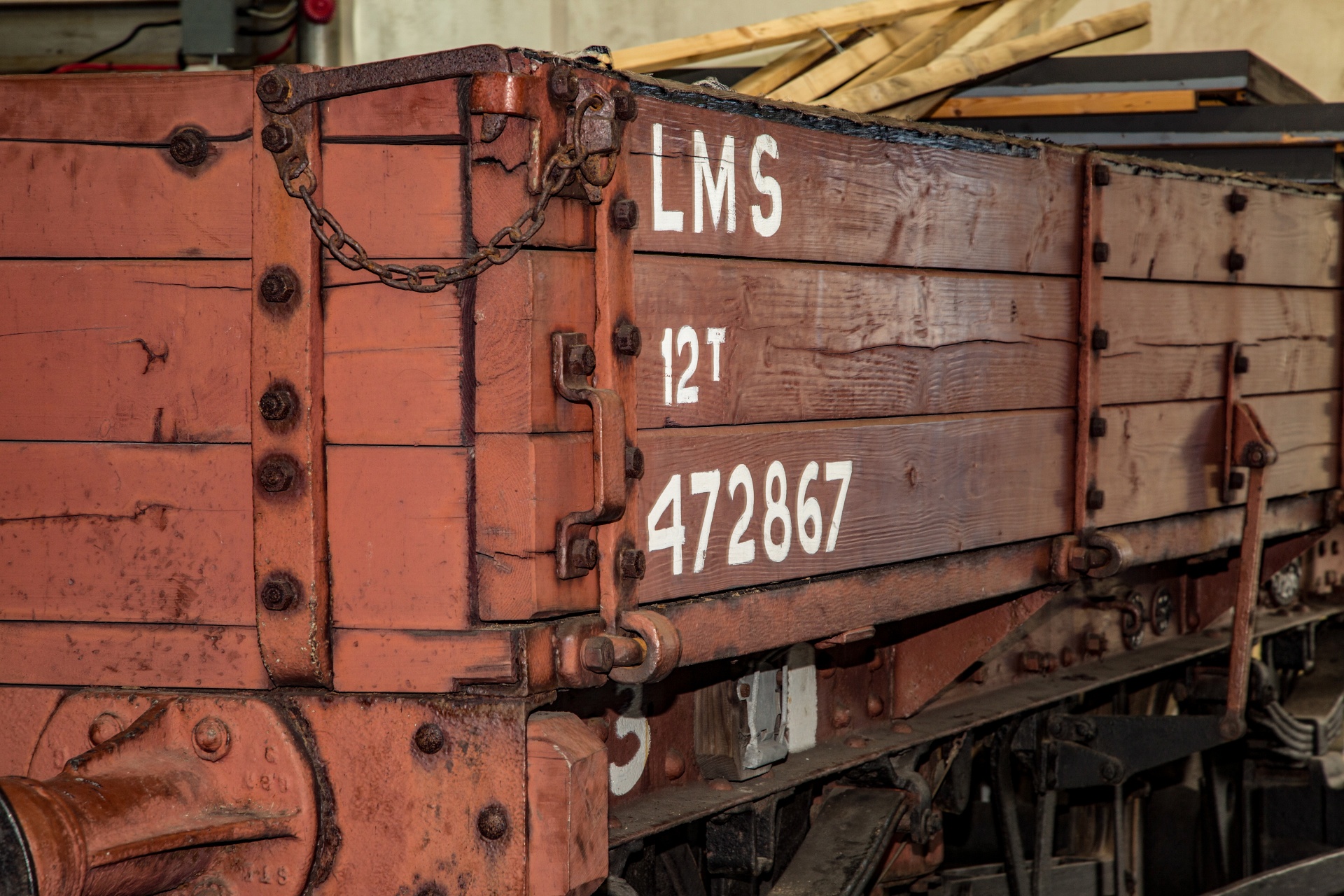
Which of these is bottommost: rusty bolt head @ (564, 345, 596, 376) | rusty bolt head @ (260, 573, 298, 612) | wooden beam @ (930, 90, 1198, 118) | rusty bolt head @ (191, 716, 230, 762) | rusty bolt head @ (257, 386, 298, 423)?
rusty bolt head @ (191, 716, 230, 762)

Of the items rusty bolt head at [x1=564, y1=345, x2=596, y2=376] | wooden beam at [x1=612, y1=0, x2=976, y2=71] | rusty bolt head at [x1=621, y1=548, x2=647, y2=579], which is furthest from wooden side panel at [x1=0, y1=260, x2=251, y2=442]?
wooden beam at [x1=612, y1=0, x2=976, y2=71]

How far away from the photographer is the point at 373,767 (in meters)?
2.77

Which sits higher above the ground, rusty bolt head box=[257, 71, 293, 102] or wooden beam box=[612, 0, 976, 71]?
wooden beam box=[612, 0, 976, 71]

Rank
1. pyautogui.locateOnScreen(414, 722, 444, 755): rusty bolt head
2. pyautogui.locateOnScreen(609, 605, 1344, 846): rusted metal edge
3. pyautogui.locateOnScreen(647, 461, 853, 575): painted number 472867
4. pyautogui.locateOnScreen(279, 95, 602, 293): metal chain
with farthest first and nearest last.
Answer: pyautogui.locateOnScreen(609, 605, 1344, 846): rusted metal edge < pyautogui.locateOnScreen(647, 461, 853, 575): painted number 472867 < pyautogui.locateOnScreen(414, 722, 444, 755): rusty bolt head < pyautogui.locateOnScreen(279, 95, 602, 293): metal chain

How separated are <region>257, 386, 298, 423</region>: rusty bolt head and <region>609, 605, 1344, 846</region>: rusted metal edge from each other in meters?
1.08

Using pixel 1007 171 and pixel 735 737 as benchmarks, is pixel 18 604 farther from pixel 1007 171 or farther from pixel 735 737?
pixel 1007 171

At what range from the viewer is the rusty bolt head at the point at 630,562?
282 centimetres

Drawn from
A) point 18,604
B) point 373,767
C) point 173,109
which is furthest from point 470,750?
point 173,109

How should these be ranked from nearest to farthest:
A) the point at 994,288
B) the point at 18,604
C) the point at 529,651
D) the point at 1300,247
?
1. the point at 529,651
2. the point at 18,604
3. the point at 994,288
4. the point at 1300,247

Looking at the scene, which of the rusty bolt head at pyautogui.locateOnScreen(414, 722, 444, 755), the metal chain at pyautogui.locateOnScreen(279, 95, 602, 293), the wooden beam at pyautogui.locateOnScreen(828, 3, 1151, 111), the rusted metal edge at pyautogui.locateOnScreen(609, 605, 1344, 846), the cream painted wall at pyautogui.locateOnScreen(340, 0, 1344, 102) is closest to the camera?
the metal chain at pyautogui.locateOnScreen(279, 95, 602, 293)

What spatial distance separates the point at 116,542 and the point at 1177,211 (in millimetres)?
3107

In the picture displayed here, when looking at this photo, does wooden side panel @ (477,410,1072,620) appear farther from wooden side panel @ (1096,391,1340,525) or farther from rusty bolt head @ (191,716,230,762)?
rusty bolt head @ (191,716,230,762)

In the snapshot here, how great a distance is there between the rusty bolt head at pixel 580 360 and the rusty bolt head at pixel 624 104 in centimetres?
41

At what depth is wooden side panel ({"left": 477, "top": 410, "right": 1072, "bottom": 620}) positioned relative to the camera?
268 centimetres
